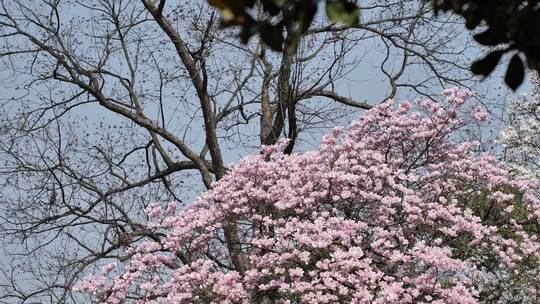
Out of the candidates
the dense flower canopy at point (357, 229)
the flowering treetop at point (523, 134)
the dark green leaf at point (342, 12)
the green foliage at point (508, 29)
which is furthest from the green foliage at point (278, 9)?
the flowering treetop at point (523, 134)

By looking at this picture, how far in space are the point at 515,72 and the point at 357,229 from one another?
14.0ft

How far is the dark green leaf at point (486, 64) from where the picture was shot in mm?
1773

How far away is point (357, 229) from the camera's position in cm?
594

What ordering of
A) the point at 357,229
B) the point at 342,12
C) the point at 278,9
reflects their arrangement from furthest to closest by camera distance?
the point at 357,229 → the point at 278,9 → the point at 342,12

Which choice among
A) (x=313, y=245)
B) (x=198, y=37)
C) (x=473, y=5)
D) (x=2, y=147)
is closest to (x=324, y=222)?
(x=313, y=245)

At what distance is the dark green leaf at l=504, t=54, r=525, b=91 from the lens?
5.74ft

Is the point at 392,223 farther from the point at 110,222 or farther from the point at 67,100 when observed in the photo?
the point at 67,100

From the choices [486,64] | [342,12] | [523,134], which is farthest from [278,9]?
[523,134]

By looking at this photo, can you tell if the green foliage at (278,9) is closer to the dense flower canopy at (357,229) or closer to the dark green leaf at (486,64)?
the dark green leaf at (486,64)

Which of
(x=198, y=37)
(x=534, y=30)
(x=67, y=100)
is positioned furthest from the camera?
(x=67, y=100)

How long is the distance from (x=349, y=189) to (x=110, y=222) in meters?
5.97

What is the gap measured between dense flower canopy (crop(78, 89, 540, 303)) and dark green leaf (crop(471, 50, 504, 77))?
12.0 ft

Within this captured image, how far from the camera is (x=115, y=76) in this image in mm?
12641

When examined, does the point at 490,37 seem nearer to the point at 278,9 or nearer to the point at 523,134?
the point at 278,9
